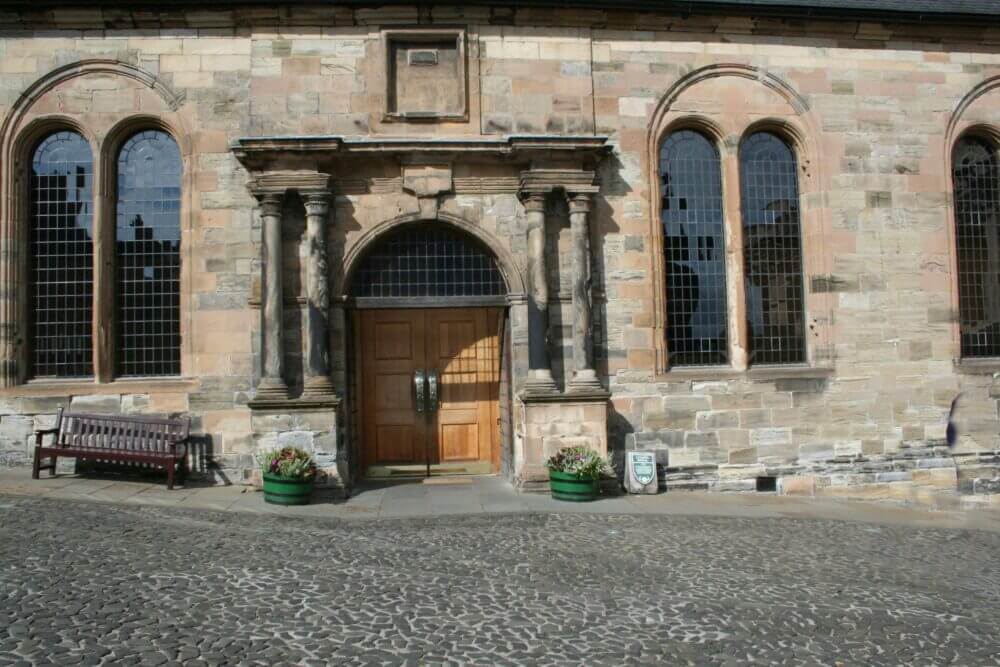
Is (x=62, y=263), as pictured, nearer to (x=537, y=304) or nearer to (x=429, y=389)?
(x=429, y=389)

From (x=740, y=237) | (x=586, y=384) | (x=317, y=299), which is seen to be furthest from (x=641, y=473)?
(x=317, y=299)

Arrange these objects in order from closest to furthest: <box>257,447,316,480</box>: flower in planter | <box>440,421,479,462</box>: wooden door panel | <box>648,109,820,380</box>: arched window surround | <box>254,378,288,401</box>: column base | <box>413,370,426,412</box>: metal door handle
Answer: <box>257,447,316,480</box>: flower in planter < <box>254,378,288,401</box>: column base < <box>648,109,820,380</box>: arched window surround < <box>413,370,426,412</box>: metal door handle < <box>440,421,479,462</box>: wooden door panel

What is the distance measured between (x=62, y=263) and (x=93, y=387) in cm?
177

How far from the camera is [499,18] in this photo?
1031cm

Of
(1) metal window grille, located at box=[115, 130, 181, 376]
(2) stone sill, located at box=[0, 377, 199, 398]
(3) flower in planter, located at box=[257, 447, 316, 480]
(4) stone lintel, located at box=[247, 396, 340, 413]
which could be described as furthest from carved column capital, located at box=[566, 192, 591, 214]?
(2) stone sill, located at box=[0, 377, 199, 398]

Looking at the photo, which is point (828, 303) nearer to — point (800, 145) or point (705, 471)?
point (800, 145)

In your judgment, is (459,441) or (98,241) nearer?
(98,241)

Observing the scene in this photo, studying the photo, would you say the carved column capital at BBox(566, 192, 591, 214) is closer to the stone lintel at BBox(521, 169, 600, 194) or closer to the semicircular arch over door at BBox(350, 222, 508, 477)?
the stone lintel at BBox(521, 169, 600, 194)

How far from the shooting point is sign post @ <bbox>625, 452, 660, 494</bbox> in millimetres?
9898

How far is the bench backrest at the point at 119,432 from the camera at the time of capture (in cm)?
955

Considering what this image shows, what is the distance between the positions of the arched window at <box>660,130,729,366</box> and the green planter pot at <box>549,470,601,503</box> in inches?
95.5

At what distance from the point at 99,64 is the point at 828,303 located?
10509mm

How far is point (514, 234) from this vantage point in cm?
1015

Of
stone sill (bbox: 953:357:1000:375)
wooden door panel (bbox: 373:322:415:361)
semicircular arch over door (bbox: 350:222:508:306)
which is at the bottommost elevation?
stone sill (bbox: 953:357:1000:375)
